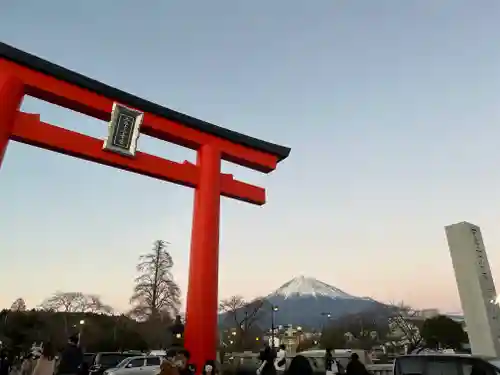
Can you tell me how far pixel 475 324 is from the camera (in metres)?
11.6

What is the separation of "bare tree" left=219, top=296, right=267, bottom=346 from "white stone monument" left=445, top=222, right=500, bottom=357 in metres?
33.7

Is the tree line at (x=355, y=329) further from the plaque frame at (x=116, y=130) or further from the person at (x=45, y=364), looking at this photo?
the person at (x=45, y=364)

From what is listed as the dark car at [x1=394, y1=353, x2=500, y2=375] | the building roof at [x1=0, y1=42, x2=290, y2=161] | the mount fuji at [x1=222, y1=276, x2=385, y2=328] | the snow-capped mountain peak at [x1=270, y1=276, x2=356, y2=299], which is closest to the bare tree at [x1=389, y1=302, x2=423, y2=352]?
the building roof at [x1=0, y1=42, x2=290, y2=161]

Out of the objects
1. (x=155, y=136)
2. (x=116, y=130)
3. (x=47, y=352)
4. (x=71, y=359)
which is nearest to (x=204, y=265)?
(x=155, y=136)

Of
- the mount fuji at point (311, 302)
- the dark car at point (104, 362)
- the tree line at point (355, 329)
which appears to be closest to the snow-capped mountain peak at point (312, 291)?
the mount fuji at point (311, 302)

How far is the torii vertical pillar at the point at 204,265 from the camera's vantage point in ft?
34.9

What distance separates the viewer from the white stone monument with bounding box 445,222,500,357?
11312mm

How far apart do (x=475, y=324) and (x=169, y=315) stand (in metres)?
27.9

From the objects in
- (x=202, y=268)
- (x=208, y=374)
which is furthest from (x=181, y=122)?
(x=208, y=374)

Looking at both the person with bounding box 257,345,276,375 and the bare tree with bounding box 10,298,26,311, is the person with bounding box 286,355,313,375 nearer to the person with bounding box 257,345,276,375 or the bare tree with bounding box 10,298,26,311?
the person with bounding box 257,345,276,375

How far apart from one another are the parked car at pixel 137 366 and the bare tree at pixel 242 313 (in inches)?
1200

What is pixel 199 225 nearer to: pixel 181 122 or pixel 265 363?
pixel 181 122

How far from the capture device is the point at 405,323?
43000 mm

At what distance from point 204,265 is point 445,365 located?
6580mm
